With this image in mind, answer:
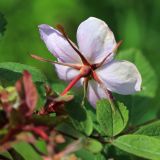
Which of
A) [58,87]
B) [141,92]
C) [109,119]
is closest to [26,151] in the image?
[109,119]

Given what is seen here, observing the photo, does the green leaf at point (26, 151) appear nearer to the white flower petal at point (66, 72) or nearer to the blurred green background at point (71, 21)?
the white flower petal at point (66, 72)

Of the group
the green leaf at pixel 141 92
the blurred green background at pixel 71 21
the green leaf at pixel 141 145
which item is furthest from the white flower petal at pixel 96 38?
the blurred green background at pixel 71 21

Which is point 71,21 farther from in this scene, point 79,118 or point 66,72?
point 79,118

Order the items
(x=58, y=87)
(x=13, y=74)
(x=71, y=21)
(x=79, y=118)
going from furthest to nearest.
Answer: (x=71, y=21) < (x=58, y=87) < (x=13, y=74) < (x=79, y=118)

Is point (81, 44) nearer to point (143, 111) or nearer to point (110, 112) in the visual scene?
point (110, 112)

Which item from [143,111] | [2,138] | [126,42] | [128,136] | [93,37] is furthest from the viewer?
[126,42]

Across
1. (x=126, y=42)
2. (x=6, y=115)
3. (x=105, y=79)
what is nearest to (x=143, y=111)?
(x=105, y=79)
